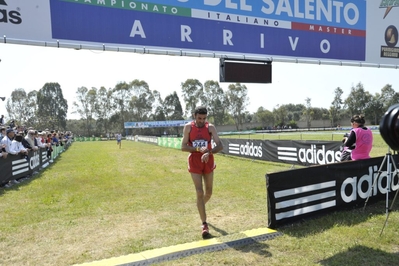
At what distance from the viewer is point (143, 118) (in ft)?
300

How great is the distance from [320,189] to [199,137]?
6.99 feet

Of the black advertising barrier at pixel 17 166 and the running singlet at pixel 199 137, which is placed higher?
the running singlet at pixel 199 137

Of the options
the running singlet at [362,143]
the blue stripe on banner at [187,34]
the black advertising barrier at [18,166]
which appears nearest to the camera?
the running singlet at [362,143]

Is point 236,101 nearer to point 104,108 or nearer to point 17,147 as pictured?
point 104,108

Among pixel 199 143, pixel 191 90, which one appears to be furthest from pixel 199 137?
pixel 191 90

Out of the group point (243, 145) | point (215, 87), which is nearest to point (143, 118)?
point (215, 87)

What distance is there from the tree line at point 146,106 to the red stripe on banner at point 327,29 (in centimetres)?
7527

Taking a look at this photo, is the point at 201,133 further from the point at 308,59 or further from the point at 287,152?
the point at 287,152

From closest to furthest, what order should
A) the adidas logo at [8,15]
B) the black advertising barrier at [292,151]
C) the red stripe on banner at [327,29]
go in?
the adidas logo at [8,15]
the red stripe on banner at [327,29]
the black advertising barrier at [292,151]

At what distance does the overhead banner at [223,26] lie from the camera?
577 centimetres

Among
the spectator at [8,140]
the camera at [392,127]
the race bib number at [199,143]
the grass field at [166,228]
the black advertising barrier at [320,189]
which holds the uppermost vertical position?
the camera at [392,127]

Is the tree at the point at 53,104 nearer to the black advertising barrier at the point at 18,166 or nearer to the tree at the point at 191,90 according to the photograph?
the tree at the point at 191,90

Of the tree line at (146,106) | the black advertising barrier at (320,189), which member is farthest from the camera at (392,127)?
the tree line at (146,106)

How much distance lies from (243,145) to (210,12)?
976 cm
